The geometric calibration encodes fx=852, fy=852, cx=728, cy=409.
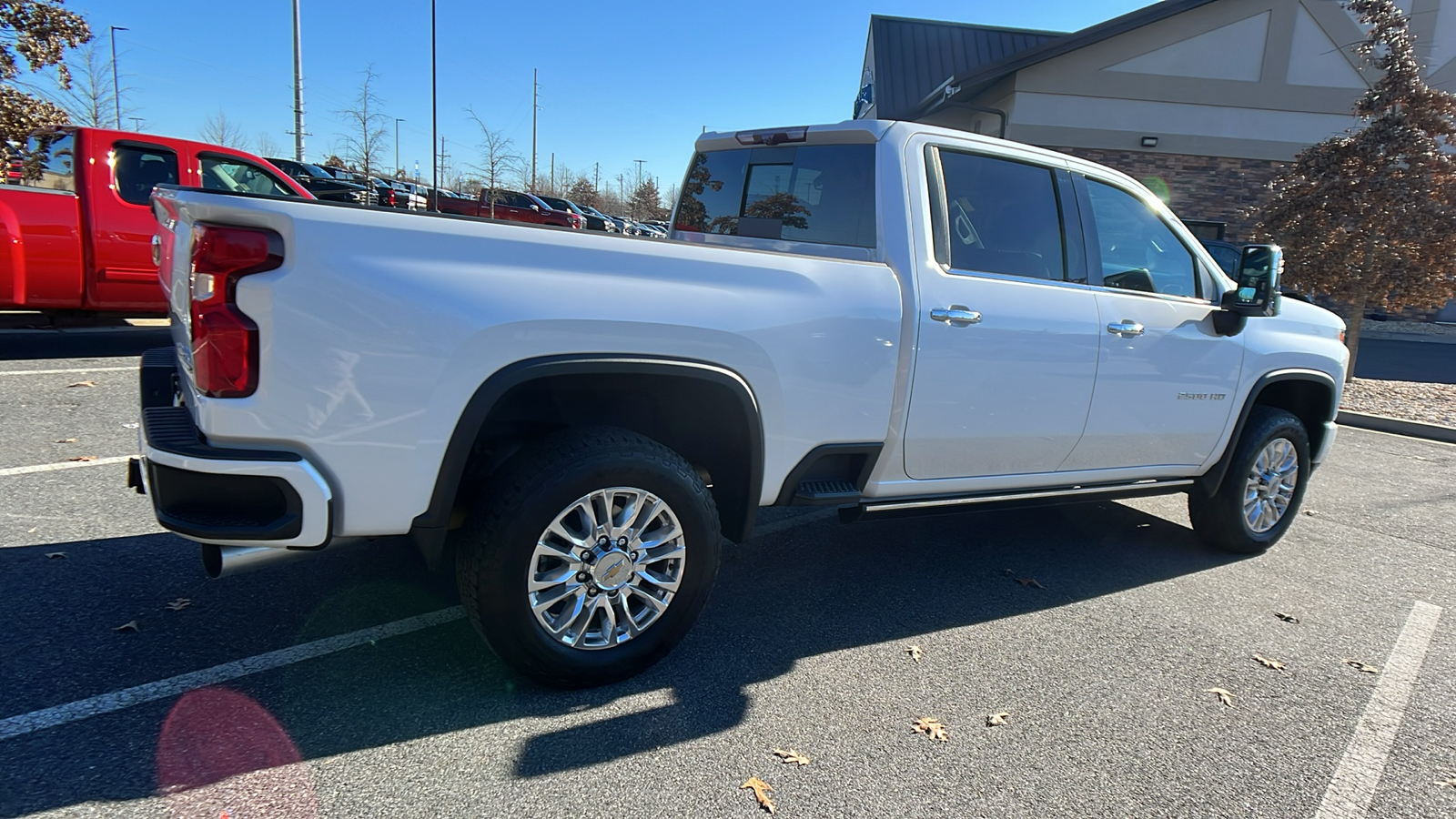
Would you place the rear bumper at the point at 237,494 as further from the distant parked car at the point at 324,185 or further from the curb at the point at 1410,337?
the curb at the point at 1410,337

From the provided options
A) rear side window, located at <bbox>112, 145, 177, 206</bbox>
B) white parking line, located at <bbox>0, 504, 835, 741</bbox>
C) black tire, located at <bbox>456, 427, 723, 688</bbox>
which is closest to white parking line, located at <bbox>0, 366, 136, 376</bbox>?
rear side window, located at <bbox>112, 145, 177, 206</bbox>

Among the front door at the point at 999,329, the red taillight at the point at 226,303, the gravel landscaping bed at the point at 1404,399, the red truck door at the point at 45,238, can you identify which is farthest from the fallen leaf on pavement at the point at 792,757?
the gravel landscaping bed at the point at 1404,399

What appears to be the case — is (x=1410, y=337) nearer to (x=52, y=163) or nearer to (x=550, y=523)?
(x=550, y=523)

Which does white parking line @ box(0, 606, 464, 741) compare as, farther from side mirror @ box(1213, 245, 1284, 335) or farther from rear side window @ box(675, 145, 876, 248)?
side mirror @ box(1213, 245, 1284, 335)

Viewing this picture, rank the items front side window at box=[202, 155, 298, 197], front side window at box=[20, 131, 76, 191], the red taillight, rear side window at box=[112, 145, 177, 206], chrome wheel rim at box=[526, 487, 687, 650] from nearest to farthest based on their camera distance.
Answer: the red taillight → chrome wheel rim at box=[526, 487, 687, 650] → front side window at box=[20, 131, 76, 191] → rear side window at box=[112, 145, 177, 206] → front side window at box=[202, 155, 298, 197]

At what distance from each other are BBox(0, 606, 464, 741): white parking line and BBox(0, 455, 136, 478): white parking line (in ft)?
8.26

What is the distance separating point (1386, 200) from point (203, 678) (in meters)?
13.2

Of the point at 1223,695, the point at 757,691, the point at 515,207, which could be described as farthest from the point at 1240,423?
the point at 515,207

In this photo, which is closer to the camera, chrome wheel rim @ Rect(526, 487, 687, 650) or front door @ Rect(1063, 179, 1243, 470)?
chrome wheel rim @ Rect(526, 487, 687, 650)

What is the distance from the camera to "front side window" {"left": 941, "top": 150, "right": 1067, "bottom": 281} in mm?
3631

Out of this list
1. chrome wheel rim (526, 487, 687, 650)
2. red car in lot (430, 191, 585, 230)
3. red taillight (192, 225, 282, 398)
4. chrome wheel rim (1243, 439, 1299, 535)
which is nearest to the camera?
red taillight (192, 225, 282, 398)

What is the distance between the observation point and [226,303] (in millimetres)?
2279

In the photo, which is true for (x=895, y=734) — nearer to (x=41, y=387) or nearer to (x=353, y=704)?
(x=353, y=704)

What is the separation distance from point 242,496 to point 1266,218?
13462 millimetres
